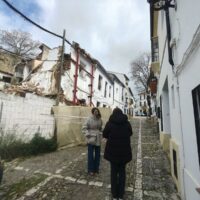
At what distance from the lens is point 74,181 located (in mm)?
4469

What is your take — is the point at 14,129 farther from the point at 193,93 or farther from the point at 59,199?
the point at 193,93

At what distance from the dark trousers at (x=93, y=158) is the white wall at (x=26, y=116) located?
3.28 meters

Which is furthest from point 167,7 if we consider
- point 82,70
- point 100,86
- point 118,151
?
point 100,86

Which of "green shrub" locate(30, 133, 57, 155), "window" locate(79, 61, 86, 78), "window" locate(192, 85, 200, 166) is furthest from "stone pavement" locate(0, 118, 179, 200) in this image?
"window" locate(79, 61, 86, 78)

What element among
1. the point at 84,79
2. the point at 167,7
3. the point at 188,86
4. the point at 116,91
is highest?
the point at 116,91

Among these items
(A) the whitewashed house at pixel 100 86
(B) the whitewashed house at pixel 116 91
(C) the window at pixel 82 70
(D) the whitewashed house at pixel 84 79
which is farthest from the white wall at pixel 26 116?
(B) the whitewashed house at pixel 116 91

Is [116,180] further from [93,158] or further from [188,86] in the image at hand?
[188,86]

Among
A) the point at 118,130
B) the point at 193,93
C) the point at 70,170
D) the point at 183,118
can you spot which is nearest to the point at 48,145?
the point at 70,170

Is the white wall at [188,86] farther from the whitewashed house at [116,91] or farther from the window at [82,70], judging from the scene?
the whitewashed house at [116,91]

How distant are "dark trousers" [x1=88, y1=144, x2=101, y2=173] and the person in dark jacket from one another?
1217 mm

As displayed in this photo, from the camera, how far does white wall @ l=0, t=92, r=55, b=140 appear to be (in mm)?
6473

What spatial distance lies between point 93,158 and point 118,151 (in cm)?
155

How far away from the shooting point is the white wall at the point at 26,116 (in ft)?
21.2

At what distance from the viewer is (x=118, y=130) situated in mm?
3773
